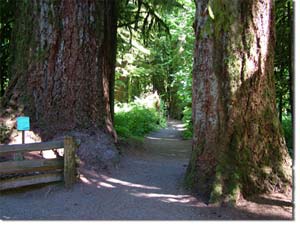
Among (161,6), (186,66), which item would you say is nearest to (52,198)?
(161,6)

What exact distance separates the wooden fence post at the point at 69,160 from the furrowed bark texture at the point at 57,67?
171 centimetres

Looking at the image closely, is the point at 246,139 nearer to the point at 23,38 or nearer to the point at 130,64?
the point at 23,38

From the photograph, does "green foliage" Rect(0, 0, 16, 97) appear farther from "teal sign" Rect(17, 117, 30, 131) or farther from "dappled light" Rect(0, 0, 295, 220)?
"teal sign" Rect(17, 117, 30, 131)

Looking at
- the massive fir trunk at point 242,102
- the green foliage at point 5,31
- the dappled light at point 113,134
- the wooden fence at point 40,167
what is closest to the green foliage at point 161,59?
the green foliage at point 5,31

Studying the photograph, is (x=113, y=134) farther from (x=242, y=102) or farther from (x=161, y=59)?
(x=161, y=59)

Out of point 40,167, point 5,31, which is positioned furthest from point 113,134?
point 5,31

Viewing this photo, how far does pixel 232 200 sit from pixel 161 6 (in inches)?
342

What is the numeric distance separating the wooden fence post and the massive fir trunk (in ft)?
8.16

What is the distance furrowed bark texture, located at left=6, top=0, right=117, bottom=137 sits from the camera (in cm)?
878

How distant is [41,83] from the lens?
8.81m

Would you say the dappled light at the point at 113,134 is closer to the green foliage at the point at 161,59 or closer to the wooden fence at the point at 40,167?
the wooden fence at the point at 40,167

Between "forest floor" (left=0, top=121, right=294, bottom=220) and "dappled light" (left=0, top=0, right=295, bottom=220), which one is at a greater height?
"dappled light" (left=0, top=0, right=295, bottom=220)

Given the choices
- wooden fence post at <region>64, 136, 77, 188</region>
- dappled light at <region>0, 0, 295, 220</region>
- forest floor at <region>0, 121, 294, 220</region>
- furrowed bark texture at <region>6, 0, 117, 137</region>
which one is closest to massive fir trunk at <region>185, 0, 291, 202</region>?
dappled light at <region>0, 0, 295, 220</region>

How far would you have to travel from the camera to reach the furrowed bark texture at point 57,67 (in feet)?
28.8
